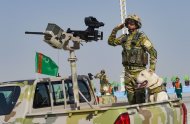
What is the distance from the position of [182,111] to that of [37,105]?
2126 mm

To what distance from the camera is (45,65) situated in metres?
10.1

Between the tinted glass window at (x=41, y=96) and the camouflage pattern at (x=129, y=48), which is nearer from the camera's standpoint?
the tinted glass window at (x=41, y=96)

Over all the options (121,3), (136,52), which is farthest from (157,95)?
(121,3)

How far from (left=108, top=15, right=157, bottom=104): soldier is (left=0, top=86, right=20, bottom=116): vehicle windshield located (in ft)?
6.67

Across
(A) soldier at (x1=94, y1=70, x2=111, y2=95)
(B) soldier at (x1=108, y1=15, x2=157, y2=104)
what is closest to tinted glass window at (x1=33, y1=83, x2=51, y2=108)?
(B) soldier at (x1=108, y1=15, x2=157, y2=104)

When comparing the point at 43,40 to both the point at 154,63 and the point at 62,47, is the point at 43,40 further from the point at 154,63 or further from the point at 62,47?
the point at 154,63

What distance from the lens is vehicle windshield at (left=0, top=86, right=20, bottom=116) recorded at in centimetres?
652

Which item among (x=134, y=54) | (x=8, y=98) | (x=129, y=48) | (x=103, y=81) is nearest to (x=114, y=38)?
(x=129, y=48)

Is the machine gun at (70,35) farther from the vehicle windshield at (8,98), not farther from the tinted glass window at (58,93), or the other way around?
the vehicle windshield at (8,98)

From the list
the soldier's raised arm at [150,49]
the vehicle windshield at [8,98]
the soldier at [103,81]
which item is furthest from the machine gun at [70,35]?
the soldier at [103,81]

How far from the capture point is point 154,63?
25.2 feet

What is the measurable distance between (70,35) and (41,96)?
3.37 feet

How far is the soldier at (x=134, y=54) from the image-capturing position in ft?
25.5

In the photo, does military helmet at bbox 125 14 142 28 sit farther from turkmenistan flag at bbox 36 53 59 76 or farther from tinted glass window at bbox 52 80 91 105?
turkmenistan flag at bbox 36 53 59 76
